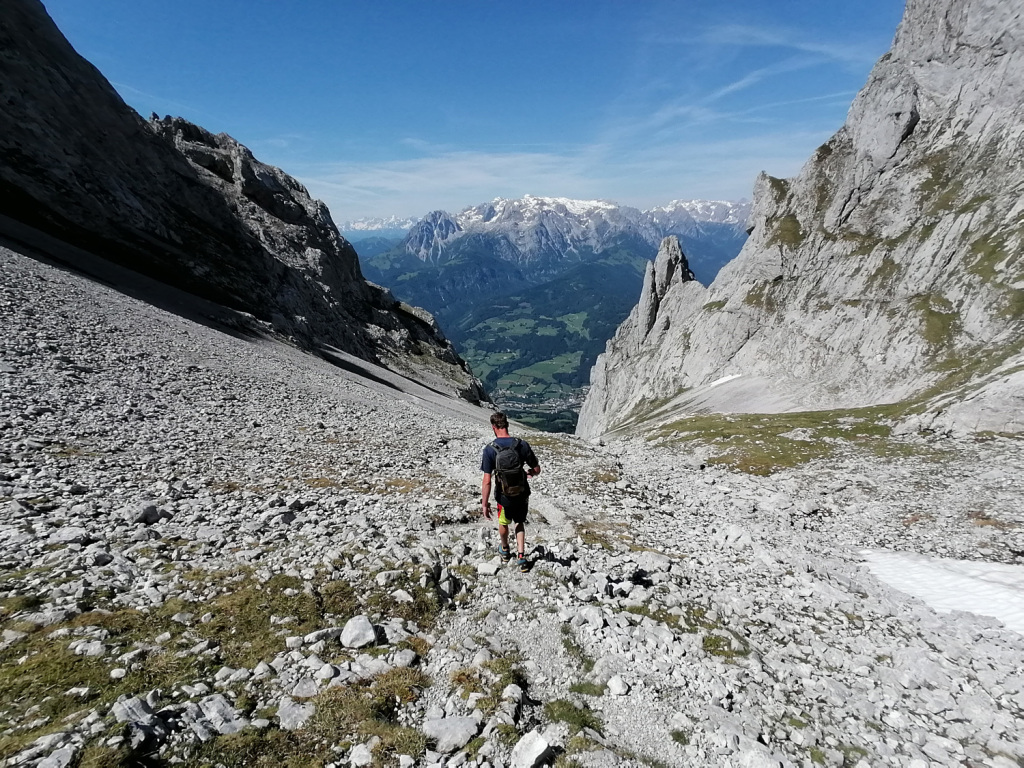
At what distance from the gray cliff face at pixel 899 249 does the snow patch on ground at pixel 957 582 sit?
69030 mm

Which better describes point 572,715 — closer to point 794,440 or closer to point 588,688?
point 588,688

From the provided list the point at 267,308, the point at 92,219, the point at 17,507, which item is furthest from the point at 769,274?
the point at 17,507

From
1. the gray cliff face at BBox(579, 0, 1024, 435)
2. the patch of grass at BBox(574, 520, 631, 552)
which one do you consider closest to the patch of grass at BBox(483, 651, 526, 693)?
the patch of grass at BBox(574, 520, 631, 552)

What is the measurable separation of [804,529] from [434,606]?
908 inches

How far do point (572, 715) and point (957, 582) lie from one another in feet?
64.1

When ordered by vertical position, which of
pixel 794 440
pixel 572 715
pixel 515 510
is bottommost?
pixel 794 440

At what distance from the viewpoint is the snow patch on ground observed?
16516 mm

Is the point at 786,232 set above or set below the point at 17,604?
above

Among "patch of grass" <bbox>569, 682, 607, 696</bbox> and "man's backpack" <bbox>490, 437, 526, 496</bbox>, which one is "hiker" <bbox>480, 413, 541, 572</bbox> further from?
"patch of grass" <bbox>569, 682, 607, 696</bbox>

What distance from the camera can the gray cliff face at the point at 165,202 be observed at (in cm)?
6228

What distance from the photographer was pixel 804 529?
86.3 feet

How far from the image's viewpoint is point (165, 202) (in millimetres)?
81875

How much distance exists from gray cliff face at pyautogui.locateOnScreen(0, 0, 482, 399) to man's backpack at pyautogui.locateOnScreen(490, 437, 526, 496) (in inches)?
2304

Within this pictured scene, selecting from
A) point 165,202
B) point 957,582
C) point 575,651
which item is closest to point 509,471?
point 575,651
